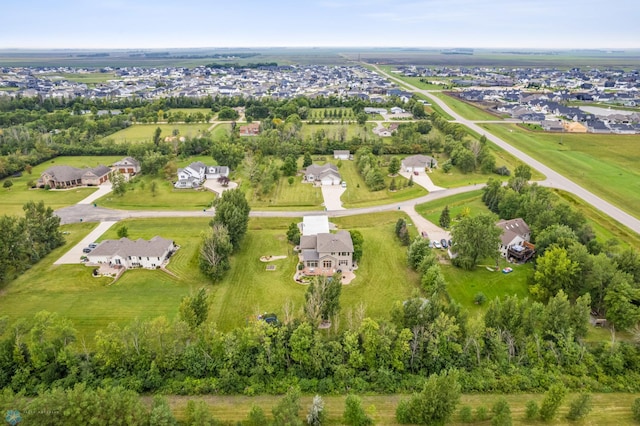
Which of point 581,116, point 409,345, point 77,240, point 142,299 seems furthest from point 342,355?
Answer: point 581,116

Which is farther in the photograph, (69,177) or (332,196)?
(69,177)

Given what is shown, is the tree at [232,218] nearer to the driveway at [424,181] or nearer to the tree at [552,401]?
the tree at [552,401]

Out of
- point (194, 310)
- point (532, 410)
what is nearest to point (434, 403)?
point (532, 410)

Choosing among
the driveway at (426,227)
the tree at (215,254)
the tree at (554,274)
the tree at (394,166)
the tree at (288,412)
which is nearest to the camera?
the tree at (288,412)

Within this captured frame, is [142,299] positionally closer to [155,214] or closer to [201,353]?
[201,353]

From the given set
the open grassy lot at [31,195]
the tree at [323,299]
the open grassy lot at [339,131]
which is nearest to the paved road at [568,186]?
the open grassy lot at [339,131]

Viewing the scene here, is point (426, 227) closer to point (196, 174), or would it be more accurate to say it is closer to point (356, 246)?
point (356, 246)
